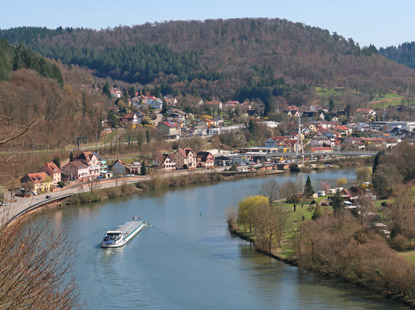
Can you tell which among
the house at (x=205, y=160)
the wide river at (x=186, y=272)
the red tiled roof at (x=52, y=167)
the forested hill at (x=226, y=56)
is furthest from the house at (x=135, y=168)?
the forested hill at (x=226, y=56)

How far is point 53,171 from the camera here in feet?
41.1

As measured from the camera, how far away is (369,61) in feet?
124

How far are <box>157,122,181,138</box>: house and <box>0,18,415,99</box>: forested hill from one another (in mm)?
9146

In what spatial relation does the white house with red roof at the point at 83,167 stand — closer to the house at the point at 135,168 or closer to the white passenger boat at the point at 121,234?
the house at the point at 135,168

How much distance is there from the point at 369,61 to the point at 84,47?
1628 centimetres

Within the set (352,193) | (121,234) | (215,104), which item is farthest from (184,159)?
(215,104)

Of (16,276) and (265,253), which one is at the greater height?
(16,276)

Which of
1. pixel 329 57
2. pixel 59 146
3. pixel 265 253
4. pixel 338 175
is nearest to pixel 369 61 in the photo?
pixel 329 57

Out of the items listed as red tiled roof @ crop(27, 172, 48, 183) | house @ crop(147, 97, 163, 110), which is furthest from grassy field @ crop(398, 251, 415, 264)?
house @ crop(147, 97, 163, 110)

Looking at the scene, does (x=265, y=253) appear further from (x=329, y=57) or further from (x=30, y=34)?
(x=30, y=34)

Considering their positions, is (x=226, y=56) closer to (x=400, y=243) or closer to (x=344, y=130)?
(x=344, y=130)

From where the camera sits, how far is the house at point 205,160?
1623cm

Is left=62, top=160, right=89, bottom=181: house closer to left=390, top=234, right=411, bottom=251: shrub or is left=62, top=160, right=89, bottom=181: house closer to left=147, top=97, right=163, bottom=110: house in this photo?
left=390, top=234, right=411, bottom=251: shrub

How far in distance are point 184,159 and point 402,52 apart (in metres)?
49.4
